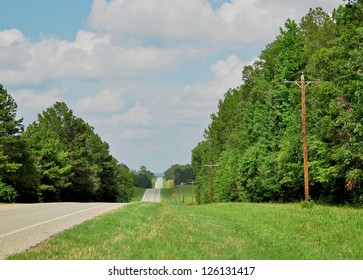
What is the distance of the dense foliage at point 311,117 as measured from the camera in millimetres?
31797

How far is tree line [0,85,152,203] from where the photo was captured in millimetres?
52375

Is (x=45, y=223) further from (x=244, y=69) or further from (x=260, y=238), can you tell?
(x=244, y=69)

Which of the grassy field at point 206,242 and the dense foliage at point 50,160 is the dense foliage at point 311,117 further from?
the dense foliage at point 50,160

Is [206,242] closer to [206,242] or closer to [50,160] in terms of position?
[206,242]


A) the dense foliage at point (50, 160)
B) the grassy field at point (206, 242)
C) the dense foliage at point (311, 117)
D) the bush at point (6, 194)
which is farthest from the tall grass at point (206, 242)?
the dense foliage at point (50, 160)

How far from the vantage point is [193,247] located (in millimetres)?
11648

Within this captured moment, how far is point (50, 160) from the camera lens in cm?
6944

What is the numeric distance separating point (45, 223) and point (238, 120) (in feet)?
212

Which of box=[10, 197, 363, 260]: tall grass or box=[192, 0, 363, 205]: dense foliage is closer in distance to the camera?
box=[10, 197, 363, 260]: tall grass

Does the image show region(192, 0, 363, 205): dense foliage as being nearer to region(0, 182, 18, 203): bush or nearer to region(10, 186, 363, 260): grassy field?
region(10, 186, 363, 260): grassy field

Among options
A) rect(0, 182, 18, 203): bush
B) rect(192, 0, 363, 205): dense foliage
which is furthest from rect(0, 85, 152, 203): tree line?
rect(192, 0, 363, 205): dense foliage

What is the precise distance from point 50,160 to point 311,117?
40.8 m

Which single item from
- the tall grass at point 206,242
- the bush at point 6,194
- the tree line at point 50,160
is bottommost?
the tall grass at point 206,242

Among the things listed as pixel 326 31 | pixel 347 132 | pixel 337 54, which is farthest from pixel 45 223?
pixel 326 31
